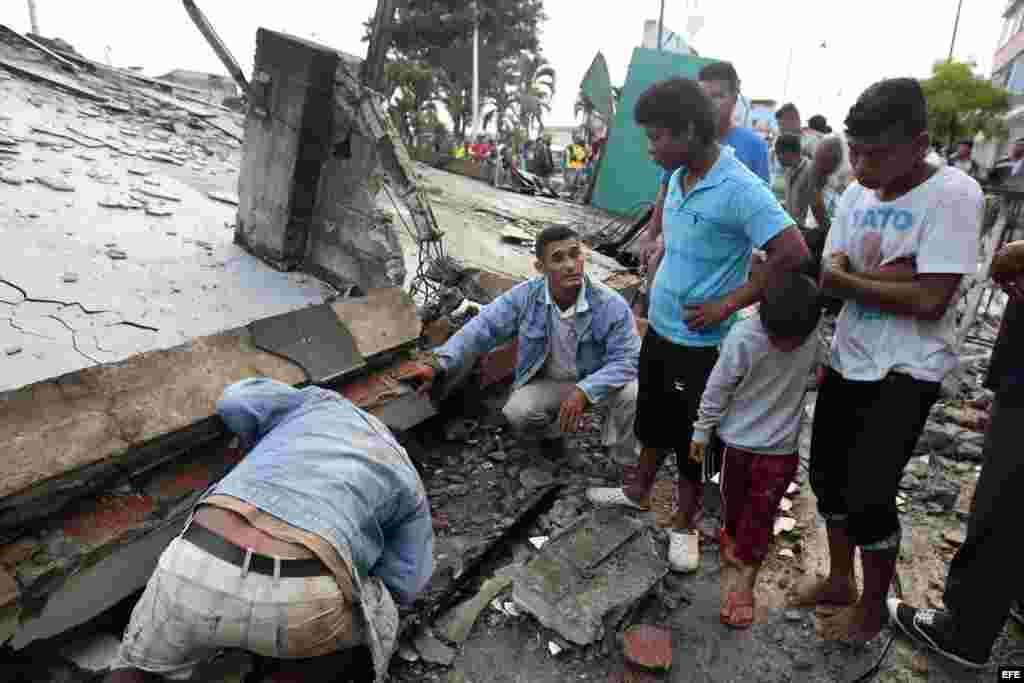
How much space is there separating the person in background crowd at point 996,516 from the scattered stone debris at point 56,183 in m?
4.95

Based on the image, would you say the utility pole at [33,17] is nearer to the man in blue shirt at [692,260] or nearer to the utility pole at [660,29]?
the utility pole at [660,29]

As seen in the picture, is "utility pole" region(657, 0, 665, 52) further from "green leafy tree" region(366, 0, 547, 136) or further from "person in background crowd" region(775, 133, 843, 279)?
"green leafy tree" region(366, 0, 547, 136)

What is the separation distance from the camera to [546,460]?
3623 mm

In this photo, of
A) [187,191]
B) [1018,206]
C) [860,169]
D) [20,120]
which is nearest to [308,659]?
[860,169]

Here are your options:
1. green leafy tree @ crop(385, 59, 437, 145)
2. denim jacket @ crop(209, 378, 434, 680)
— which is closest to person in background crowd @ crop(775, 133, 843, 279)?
denim jacket @ crop(209, 378, 434, 680)

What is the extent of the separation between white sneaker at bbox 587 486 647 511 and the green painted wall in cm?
683

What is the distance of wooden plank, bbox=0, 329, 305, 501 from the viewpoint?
1.95m

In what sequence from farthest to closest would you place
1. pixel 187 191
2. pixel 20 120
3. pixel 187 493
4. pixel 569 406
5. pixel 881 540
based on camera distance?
pixel 20 120
pixel 187 191
pixel 569 406
pixel 187 493
pixel 881 540

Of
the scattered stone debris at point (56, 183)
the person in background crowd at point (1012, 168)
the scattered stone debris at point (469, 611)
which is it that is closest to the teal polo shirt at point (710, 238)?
the scattered stone debris at point (469, 611)

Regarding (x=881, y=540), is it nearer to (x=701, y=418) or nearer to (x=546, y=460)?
(x=701, y=418)

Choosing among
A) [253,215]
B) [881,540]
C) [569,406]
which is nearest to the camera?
[881,540]

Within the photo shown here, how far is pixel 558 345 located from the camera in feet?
11.2

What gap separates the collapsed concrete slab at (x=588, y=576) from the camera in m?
2.33

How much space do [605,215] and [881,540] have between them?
7.84 metres
